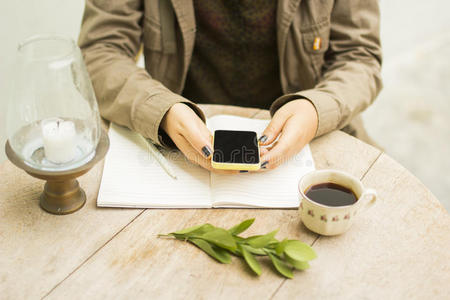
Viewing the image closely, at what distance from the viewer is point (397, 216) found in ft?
2.56

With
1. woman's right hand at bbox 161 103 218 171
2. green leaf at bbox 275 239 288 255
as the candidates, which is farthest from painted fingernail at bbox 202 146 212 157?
green leaf at bbox 275 239 288 255

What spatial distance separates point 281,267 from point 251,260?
5cm

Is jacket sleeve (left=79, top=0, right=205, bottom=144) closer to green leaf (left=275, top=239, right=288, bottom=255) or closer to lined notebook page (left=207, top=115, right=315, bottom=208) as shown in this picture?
lined notebook page (left=207, top=115, right=315, bottom=208)

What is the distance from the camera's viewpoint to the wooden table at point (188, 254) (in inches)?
25.2

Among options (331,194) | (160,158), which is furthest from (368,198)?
(160,158)

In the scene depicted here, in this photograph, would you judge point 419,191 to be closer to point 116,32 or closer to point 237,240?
point 237,240

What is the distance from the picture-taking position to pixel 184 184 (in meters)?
0.83

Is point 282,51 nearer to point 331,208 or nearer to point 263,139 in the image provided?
point 263,139

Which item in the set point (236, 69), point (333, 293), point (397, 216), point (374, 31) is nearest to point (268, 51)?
point (236, 69)

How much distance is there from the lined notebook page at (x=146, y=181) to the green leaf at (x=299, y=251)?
179 mm

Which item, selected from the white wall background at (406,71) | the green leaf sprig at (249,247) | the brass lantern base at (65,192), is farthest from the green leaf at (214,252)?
the white wall background at (406,71)

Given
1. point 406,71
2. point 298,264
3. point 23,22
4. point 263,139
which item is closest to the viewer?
point 298,264

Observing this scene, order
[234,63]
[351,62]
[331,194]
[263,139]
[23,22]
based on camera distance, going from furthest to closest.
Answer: [23,22] < [234,63] < [351,62] < [263,139] < [331,194]

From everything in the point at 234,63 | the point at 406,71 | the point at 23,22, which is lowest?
the point at 406,71
